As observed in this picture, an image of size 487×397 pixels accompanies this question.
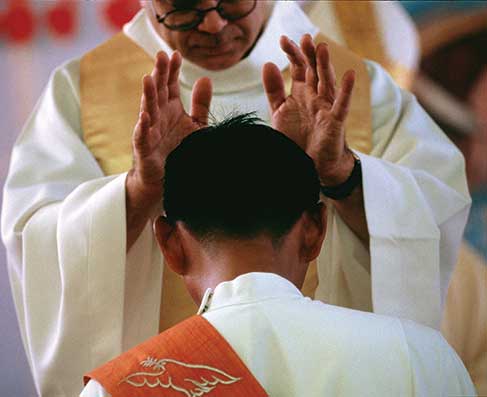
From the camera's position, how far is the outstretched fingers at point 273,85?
277 centimetres

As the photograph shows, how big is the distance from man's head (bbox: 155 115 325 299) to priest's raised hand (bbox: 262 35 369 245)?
19.1 inches

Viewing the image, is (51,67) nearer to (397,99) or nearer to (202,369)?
(397,99)

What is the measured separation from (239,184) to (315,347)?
35cm

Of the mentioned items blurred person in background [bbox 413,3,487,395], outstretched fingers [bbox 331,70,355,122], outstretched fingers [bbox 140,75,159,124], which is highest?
outstretched fingers [bbox 140,75,159,124]

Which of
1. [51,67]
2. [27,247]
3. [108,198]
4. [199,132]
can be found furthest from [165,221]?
[51,67]

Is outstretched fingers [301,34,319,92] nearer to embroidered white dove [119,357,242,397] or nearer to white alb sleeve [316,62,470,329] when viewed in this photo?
white alb sleeve [316,62,470,329]

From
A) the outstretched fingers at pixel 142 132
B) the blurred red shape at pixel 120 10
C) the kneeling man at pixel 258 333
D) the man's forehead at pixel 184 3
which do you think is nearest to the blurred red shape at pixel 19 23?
the blurred red shape at pixel 120 10

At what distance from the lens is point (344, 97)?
2.59 meters

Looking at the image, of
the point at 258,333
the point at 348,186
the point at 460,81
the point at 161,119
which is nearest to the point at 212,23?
the point at 161,119

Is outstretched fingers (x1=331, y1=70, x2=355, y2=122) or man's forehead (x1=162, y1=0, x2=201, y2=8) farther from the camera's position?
man's forehead (x1=162, y1=0, x2=201, y2=8)

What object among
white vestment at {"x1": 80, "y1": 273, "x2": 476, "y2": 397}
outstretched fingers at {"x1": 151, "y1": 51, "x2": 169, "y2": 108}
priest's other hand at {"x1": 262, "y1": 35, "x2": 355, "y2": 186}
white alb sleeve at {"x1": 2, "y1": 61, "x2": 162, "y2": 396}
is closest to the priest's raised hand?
priest's other hand at {"x1": 262, "y1": 35, "x2": 355, "y2": 186}

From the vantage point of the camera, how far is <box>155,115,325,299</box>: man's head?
6.51 feet

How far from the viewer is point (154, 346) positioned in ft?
6.16

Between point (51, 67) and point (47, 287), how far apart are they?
2054 mm
